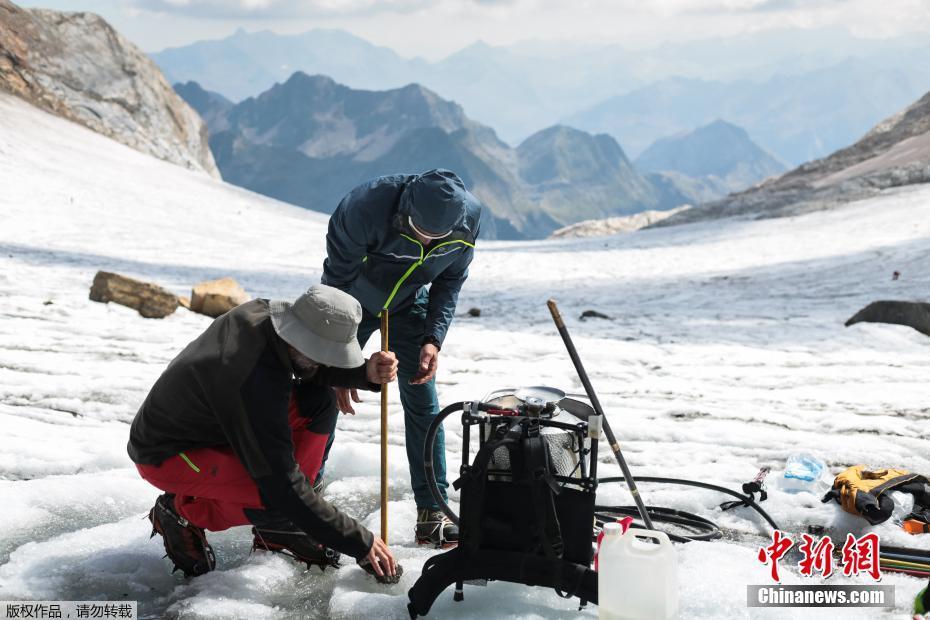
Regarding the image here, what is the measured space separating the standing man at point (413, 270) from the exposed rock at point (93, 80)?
1092 inches

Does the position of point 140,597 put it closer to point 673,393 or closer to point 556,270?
point 673,393

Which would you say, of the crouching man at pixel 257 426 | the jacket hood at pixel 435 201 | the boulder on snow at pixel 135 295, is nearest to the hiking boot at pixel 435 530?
the crouching man at pixel 257 426

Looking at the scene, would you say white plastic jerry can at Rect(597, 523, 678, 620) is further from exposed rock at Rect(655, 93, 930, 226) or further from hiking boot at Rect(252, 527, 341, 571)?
exposed rock at Rect(655, 93, 930, 226)

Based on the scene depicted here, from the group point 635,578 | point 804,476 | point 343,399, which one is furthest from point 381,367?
point 804,476

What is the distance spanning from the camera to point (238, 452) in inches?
128

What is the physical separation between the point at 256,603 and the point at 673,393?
4782 mm

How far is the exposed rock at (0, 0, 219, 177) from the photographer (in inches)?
1116

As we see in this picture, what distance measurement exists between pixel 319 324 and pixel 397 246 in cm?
101

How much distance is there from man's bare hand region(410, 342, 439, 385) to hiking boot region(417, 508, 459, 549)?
29.0 inches

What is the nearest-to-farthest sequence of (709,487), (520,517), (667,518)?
(520,517) → (667,518) → (709,487)

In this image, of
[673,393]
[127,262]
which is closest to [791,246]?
[673,393]

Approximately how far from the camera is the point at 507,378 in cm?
796

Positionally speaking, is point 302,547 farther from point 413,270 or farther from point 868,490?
point 868,490

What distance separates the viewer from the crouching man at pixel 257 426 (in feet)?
10.6
